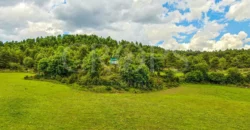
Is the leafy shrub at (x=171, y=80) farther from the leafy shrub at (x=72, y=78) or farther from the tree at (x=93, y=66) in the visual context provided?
the leafy shrub at (x=72, y=78)

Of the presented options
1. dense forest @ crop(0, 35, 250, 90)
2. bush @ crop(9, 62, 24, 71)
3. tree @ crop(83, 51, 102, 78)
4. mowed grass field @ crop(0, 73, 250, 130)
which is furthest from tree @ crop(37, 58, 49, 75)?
bush @ crop(9, 62, 24, 71)

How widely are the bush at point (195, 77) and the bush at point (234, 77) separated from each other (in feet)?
28.5

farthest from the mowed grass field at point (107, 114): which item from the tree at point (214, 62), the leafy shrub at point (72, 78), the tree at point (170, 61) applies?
the tree at point (214, 62)

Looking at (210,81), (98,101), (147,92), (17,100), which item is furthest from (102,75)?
(210,81)

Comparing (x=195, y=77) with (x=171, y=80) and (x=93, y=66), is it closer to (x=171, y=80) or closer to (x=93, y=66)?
(x=171, y=80)

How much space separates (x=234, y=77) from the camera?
65.6m

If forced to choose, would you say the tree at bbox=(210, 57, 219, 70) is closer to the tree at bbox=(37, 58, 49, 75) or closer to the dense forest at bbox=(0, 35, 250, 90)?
the dense forest at bbox=(0, 35, 250, 90)

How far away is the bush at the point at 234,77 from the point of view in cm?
6500

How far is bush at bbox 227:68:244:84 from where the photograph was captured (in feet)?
213

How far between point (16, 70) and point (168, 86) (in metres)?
51.8

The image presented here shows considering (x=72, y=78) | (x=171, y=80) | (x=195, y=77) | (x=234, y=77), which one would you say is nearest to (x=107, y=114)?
(x=72, y=78)

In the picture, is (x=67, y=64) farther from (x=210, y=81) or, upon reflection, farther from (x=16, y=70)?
(x=210, y=81)

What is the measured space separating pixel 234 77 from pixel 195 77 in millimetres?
13055

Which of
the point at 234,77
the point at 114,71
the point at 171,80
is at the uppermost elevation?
the point at 114,71
